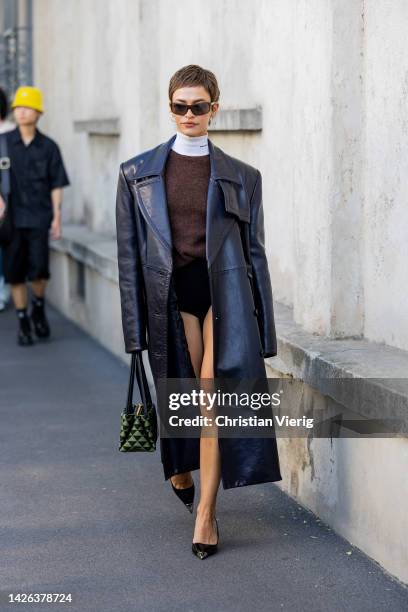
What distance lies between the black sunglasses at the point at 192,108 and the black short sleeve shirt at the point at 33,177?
Answer: 568 centimetres

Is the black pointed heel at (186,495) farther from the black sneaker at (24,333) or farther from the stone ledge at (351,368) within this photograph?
the black sneaker at (24,333)

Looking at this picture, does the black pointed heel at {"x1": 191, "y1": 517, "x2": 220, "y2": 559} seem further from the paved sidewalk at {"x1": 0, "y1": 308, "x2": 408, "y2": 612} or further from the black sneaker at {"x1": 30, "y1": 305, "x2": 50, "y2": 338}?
the black sneaker at {"x1": 30, "y1": 305, "x2": 50, "y2": 338}

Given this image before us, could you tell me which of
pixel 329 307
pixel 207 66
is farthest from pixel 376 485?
pixel 207 66

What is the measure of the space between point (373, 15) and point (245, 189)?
104cm

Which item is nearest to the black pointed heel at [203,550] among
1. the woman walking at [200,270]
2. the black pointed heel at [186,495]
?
the woman walking at [200,270]

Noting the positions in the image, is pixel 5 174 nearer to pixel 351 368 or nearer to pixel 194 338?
pixel 194 338

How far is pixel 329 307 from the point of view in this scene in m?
6.18

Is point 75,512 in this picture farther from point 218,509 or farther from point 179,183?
point 179,183

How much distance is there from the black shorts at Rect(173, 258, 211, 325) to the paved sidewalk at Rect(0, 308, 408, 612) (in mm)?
948

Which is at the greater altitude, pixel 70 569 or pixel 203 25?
pixel 203 25

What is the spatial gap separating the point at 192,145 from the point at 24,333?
5800mm

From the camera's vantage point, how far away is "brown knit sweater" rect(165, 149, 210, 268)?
541cm

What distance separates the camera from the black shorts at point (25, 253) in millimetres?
10992

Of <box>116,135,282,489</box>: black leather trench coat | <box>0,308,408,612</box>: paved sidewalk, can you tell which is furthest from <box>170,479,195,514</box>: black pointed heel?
<box>116,135,282,489</box>: black leather trench coat
